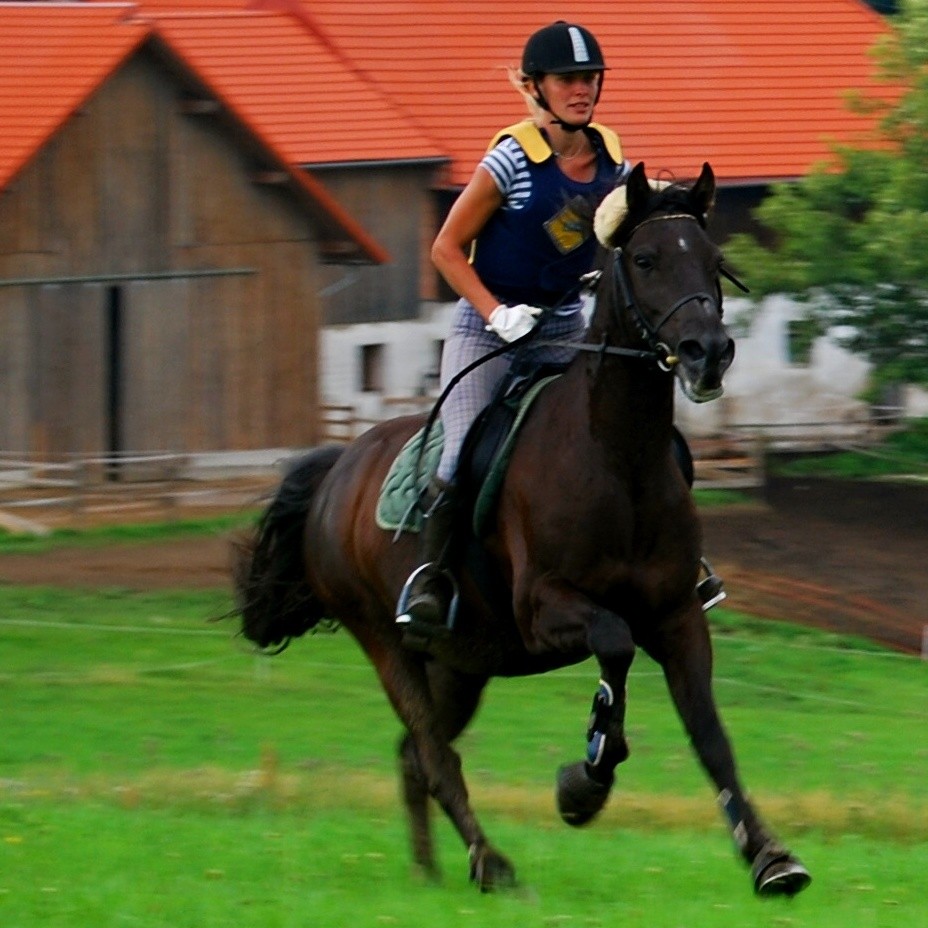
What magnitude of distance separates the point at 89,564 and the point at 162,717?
752 cm

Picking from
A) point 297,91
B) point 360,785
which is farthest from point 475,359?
point 297,91

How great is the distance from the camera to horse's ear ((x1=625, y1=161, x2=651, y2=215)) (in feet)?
25.2

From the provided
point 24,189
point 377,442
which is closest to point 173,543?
point 24,189

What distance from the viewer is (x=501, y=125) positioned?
3775 centimetres

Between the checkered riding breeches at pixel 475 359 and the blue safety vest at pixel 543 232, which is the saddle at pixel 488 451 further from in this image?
the blue safety vest at pixel 543 232

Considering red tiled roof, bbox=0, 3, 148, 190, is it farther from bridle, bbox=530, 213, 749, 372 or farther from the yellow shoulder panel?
bridle, bbox=530, 213, 749, 372

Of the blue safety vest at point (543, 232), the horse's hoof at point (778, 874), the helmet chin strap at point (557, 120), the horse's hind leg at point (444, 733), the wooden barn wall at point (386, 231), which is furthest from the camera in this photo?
the wooden barn wall at point (386, 231)

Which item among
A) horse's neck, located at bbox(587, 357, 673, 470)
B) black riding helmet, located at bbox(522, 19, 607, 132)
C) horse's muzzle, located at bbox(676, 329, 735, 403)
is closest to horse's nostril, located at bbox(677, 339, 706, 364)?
horse's muzzle, located at bbox(676, 329, 735, 403)

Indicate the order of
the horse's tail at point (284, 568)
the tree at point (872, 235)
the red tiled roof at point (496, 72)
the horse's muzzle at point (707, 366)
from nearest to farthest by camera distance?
the horse's muzzle at point (707, 366)
the horse's tail at point (284, 568)
the tree at point (872, 235)
the red tiled roof at point (496, 72)

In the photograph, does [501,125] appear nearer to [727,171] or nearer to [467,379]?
[727,171]

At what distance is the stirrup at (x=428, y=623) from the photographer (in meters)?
8.80

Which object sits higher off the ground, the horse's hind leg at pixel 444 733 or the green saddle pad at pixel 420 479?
the green saddle pad at pixel 420 479

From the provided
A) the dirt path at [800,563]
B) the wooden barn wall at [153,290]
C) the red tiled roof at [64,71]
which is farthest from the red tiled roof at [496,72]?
the dirt path at [800,563]

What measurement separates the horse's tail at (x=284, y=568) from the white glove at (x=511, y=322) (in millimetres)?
2195
